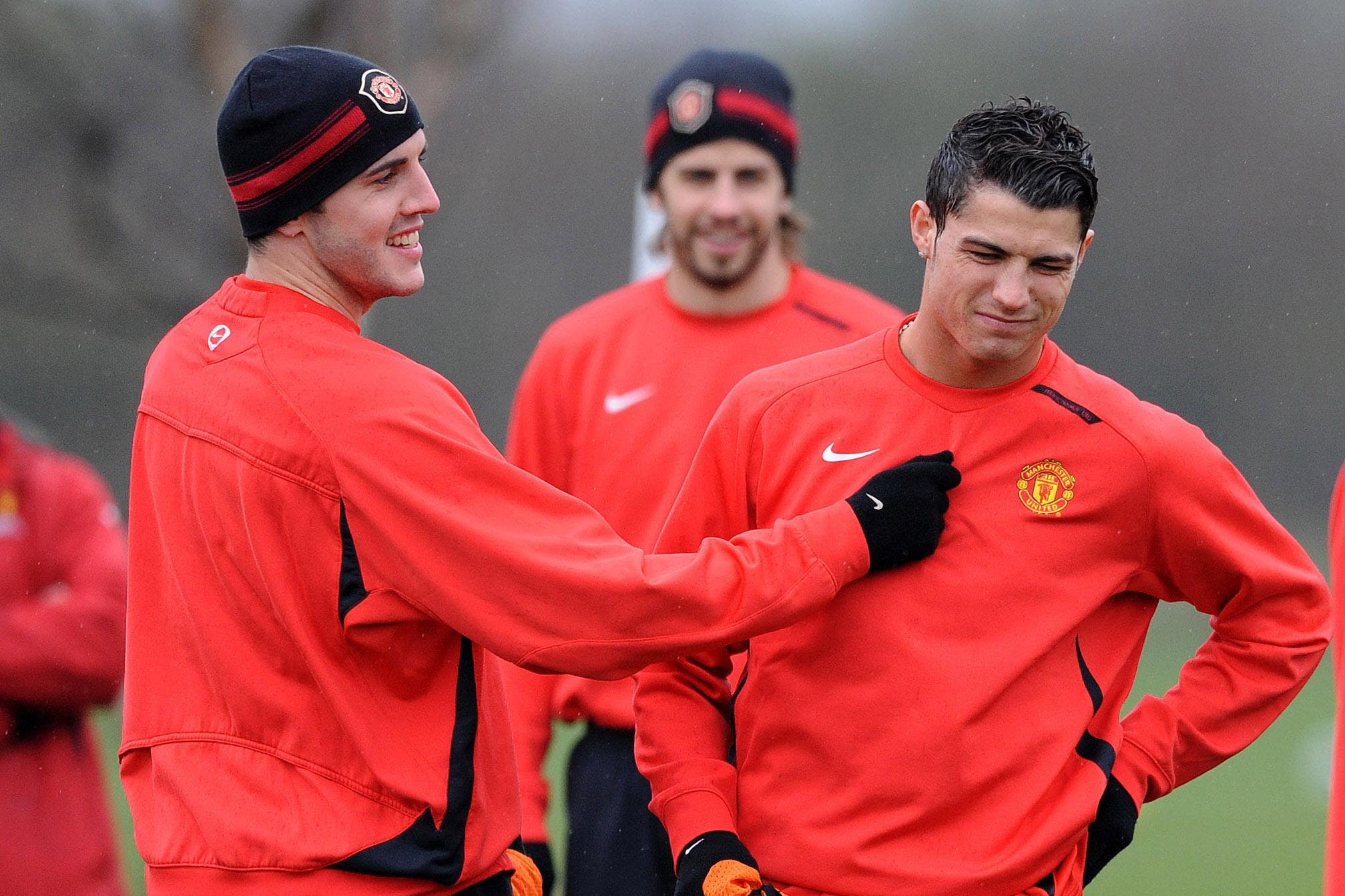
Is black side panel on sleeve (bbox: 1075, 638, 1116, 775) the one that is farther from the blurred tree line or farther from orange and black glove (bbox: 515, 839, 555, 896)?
the blurred tree line

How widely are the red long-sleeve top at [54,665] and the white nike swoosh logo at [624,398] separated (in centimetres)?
139

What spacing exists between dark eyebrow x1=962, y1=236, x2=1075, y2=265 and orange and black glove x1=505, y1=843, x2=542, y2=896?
1.37m

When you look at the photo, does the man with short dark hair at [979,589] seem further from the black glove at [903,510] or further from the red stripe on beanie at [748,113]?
the red stripe on beanie at [748,113]

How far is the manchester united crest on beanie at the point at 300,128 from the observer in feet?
8.47

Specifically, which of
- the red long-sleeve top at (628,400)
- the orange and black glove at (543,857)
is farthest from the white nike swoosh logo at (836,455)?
the orange and black glove at (543,857)

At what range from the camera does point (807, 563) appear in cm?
256

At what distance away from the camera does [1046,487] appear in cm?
269

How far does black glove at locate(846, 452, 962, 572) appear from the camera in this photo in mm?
2580

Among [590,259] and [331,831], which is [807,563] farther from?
[590,259]

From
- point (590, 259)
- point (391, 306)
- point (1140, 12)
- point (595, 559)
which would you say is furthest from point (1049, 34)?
point (595, 559)

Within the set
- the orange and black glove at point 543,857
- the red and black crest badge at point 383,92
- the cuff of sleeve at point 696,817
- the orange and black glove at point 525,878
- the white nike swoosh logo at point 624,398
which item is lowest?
the orange and black glove at point 543,857

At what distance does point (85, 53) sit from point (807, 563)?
7.65 meters

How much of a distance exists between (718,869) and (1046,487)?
85cm

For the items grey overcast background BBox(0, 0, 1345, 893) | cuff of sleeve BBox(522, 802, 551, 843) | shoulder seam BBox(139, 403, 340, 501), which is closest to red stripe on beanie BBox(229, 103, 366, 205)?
shoulder seam BBox(139, 403, 340, 501)
